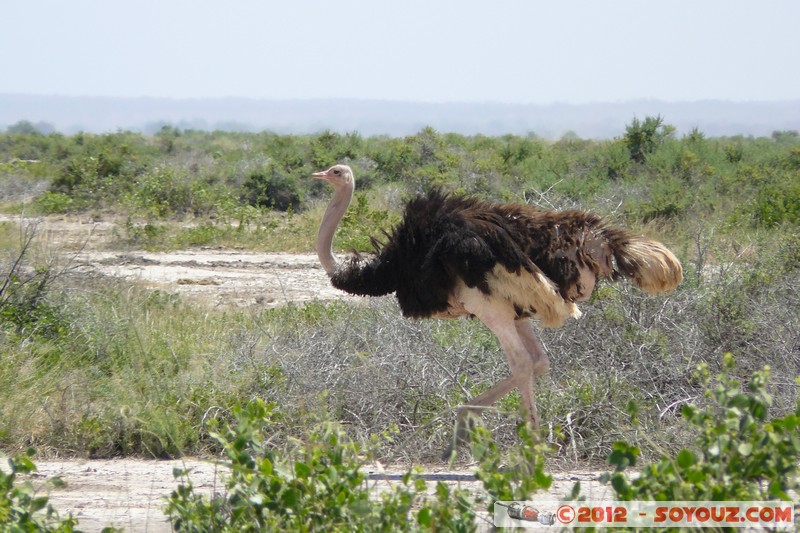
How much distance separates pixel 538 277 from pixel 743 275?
2.50 meters

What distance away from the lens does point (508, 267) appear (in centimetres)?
544

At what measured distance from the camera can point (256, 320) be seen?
7.16 m

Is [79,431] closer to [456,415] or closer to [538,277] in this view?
[456,415]

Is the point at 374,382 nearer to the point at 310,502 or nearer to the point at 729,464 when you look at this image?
the point at 310,502

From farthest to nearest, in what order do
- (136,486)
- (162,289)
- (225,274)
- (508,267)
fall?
(225,274) → (162,289) → (508,267) → (136,486)

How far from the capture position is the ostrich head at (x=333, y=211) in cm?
637

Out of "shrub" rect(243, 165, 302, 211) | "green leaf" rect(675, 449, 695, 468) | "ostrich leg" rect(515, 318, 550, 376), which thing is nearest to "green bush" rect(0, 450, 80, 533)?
"green leaf" rect(675, 449, 695, 468)

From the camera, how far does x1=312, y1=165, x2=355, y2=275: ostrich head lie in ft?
20.9

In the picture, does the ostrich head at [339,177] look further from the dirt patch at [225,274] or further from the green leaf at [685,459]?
the green leaf at [685,459]

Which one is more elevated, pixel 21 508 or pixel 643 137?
pixel 643 137

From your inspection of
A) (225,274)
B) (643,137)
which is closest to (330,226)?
(225,274)

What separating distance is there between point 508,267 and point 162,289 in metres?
5.68

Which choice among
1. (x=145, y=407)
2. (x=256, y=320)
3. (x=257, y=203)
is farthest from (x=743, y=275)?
(x=257, y=203)

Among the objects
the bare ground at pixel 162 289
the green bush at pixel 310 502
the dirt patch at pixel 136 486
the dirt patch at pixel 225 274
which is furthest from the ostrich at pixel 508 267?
the dirt patch at pixel 225 274
